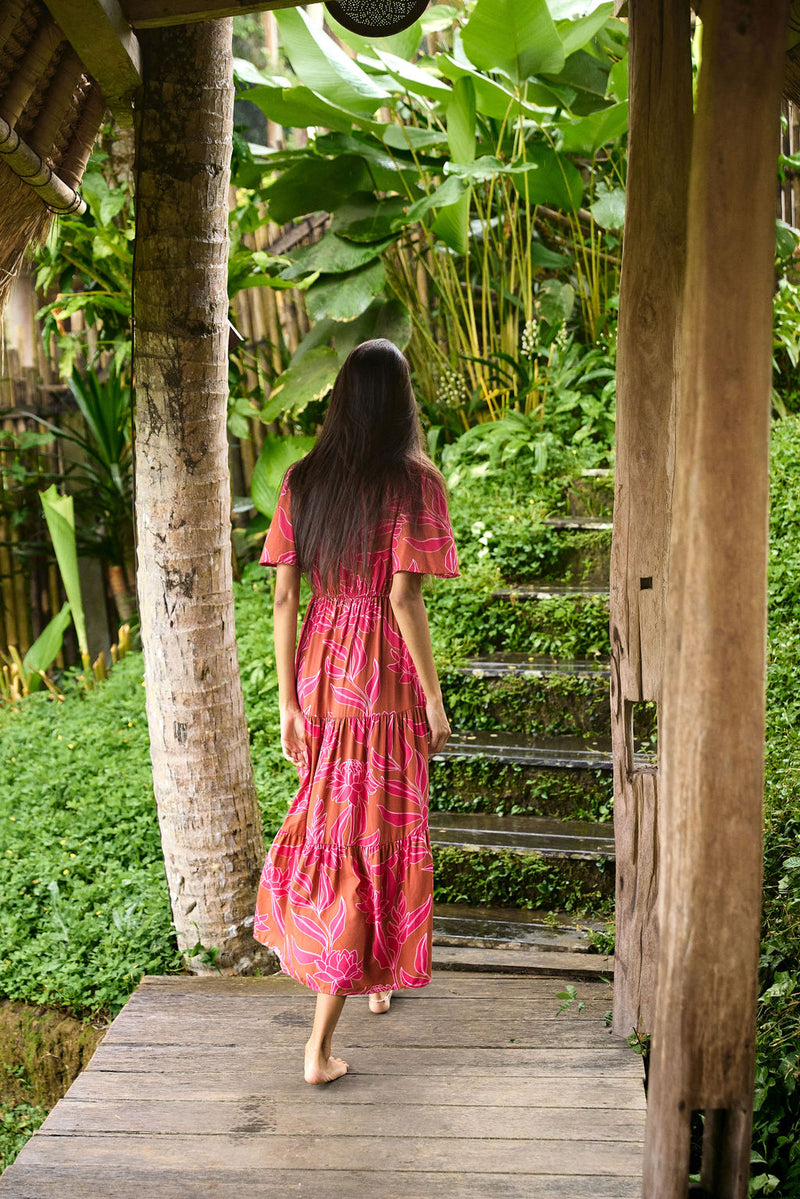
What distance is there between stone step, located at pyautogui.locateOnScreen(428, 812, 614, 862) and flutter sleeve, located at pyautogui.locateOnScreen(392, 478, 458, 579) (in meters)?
1.22

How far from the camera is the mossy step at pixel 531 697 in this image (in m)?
3.59

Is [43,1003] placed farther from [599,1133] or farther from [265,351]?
[265,351]

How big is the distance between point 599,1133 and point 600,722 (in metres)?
1.72

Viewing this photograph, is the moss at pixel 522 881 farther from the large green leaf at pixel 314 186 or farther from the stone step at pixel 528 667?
the large green leaf at pixel 314 186

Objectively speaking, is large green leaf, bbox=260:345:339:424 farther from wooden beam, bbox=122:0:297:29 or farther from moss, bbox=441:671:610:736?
wooden beam, bbox=122:0:297:29

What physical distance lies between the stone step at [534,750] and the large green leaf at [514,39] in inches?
126

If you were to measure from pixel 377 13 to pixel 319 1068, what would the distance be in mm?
2605

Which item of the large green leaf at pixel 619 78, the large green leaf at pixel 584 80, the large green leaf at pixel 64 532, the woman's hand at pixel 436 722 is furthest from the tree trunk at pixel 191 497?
the large green leaf at pixel 584 80

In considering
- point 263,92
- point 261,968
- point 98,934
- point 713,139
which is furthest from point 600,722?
point 263,92

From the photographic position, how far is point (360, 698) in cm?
231

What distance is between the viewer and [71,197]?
2521 millimetres

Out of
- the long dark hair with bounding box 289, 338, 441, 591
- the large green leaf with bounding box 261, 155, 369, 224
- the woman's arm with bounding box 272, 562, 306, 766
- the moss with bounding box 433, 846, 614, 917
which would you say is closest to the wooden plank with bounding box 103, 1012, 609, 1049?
the moss with bounding box 433, 846, 614, 917

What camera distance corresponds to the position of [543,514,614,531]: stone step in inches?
172

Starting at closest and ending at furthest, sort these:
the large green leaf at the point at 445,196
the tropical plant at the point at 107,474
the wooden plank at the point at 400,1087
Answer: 1. the wooden plank at the point at 400,1087
2. the large green leaf at the point at 445,196
3. the tropical plant at the point at 107,474
